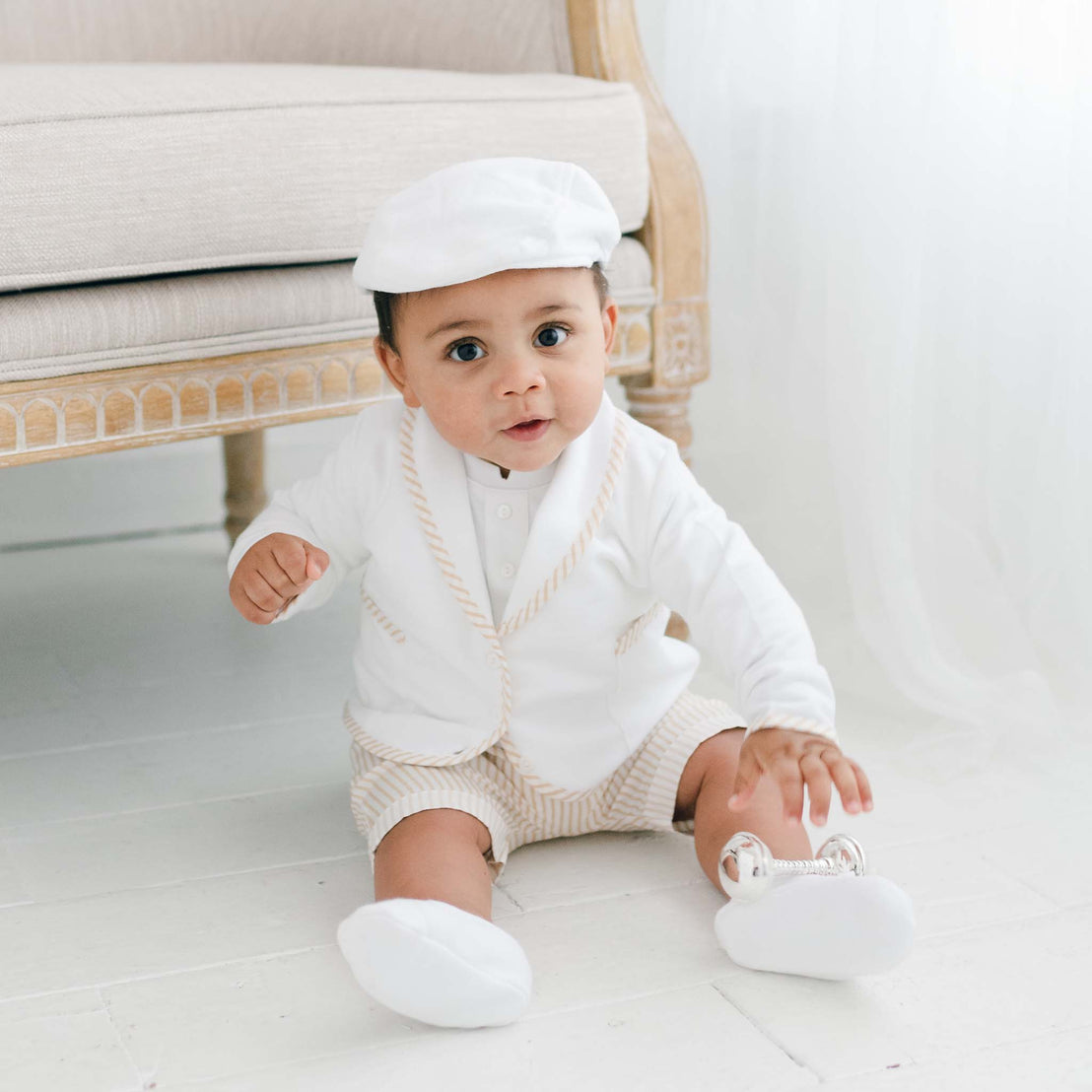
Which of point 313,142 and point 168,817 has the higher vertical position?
point 313,142

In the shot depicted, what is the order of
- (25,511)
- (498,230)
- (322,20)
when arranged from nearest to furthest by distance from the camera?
1. (498,230)
2. (322,20)
3. (25,511)

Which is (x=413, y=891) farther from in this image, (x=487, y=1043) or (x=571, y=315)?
(x=571, y=315)

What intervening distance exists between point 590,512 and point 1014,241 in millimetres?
459

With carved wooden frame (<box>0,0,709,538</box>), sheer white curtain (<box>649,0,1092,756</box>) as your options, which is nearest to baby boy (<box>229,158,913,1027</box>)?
carved wooden frame (<box>0,0,709,538</box>)

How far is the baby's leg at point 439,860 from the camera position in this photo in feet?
2.67

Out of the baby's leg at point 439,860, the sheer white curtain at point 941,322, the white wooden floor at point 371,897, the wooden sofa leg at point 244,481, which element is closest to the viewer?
the white wooden floor at point 371,897

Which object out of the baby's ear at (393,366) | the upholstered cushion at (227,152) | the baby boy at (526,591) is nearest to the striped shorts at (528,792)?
the baby boy at (526,591)

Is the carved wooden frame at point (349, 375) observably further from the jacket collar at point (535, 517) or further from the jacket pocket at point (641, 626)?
the jacket pocket at point (641, 626)

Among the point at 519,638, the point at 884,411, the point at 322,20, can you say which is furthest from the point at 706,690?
the point at 322,20

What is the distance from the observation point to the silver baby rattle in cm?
79

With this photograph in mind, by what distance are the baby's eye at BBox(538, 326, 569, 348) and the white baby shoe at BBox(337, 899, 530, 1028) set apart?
13.0 inches

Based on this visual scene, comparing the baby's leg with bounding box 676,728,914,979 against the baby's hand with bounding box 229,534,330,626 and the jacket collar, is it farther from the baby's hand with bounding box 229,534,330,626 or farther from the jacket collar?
the baby's hand with bounding box 229,534,330,626

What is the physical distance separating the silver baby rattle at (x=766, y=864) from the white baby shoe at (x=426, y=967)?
14 centimetres

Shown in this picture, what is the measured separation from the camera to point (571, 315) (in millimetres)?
862
